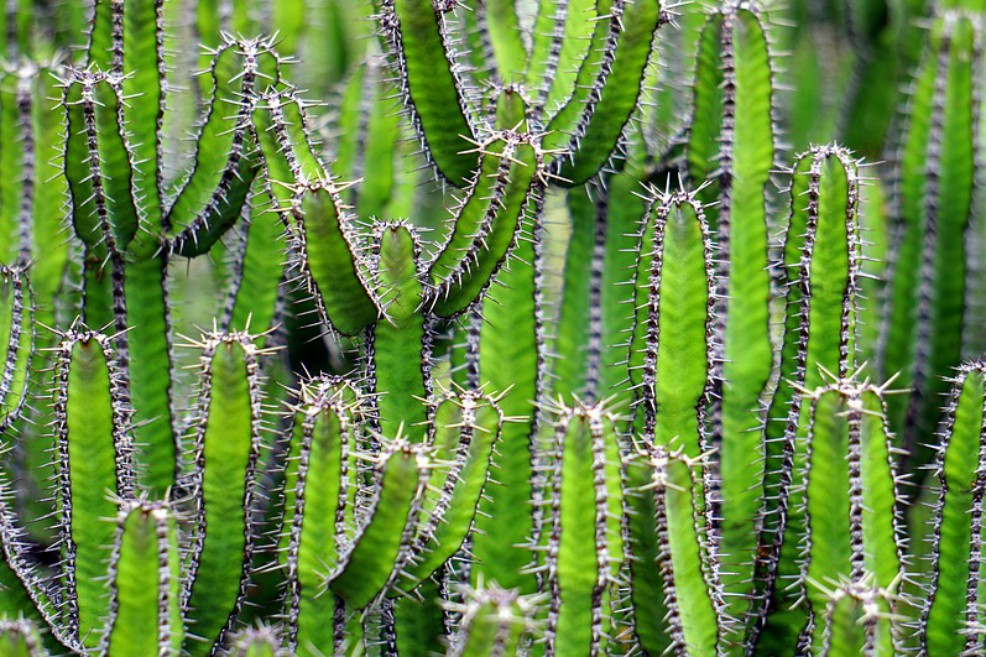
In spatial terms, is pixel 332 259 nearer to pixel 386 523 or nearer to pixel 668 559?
pixel 386 523

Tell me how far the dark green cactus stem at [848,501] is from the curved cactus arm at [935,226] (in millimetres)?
1289

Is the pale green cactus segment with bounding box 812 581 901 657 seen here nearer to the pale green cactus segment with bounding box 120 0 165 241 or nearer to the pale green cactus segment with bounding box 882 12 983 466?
the pale green cactus segment with bounding box 882 12 983 466

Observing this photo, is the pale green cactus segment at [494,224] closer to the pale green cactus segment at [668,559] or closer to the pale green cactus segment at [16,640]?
the pale green cactus segment at [668,559]

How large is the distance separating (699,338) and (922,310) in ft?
4.69

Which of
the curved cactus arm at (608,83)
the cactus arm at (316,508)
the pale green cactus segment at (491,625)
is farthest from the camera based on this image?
the curved cactus arm at (608,83)

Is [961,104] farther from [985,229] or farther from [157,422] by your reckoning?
[157,422]

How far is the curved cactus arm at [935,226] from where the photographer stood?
348 centimetres

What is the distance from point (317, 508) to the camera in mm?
2090

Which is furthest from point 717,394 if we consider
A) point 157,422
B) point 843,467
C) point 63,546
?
point 63,546

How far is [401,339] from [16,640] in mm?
935

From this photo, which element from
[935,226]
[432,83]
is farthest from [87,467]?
[935,226]

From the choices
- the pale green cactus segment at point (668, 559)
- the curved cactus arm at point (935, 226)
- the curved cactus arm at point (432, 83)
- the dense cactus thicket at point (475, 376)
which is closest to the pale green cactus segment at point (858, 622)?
the dense cactus thicket at point (475, 376)

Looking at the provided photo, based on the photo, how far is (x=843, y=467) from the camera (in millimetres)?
2172

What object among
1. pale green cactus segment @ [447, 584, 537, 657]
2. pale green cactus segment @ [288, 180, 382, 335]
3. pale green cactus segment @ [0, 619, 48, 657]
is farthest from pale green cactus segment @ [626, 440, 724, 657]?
pale green cactus segment @ [0, 619, 48, 657]
